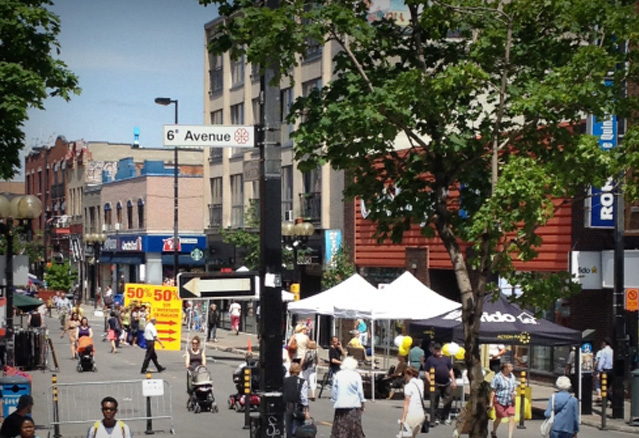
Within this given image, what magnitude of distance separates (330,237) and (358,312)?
15428 millimetres

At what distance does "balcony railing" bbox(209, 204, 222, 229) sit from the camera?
60.2 metres

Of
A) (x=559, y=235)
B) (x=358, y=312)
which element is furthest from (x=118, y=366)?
(x=559, y=235)

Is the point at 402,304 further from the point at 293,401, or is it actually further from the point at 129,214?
the point at 129,214

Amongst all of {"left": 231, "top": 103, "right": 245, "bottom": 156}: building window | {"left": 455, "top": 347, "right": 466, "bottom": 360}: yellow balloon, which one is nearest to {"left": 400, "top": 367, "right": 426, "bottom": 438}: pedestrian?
{"left": 455, "top": 347, "right": 466, "bottom": 360}: yellow balloon

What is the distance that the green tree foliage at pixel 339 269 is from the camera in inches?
1748

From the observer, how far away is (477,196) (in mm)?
17375

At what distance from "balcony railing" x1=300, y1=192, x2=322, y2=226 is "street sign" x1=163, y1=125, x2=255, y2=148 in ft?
113

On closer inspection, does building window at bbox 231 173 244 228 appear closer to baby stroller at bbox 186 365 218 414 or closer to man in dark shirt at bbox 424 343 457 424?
baby stroller at bbox 186 365 218 414

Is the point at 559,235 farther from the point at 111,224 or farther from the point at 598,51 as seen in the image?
the point at 111,224

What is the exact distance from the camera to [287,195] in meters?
51.5

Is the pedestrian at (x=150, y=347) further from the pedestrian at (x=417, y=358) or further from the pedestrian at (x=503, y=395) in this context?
the pedestrian at (x=503, y=395)

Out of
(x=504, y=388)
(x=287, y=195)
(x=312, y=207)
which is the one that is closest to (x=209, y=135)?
(x=504, y=388)

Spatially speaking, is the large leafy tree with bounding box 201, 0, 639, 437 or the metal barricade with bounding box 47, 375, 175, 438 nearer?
the large leafy tree with bounding box 201, 0, 639, 437

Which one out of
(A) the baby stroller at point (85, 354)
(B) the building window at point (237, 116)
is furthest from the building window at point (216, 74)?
(A) the baby stroller at point (85, 354)
